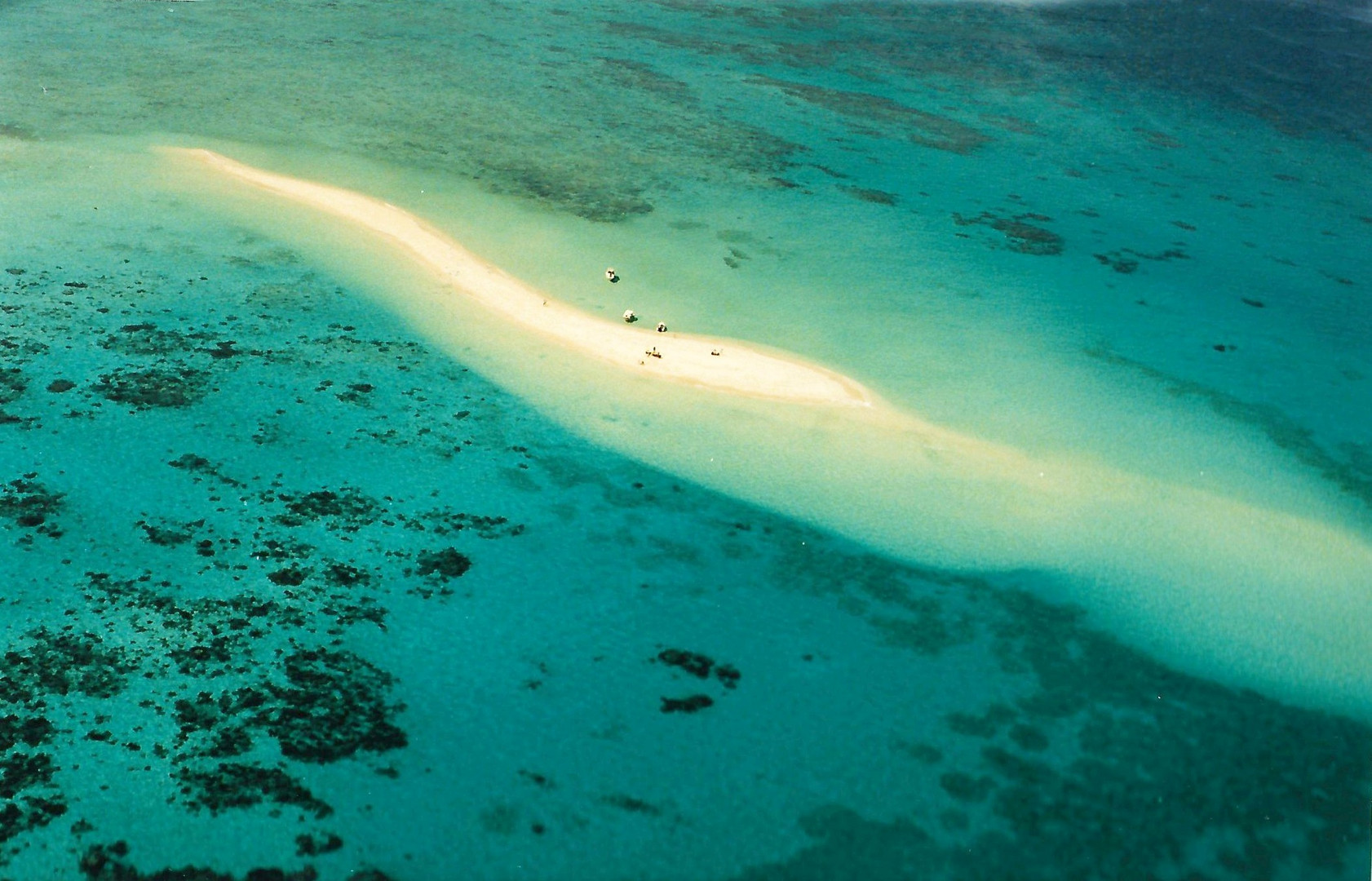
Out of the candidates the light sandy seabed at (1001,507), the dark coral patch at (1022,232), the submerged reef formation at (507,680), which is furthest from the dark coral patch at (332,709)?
the dark coral patch at (1022,232)

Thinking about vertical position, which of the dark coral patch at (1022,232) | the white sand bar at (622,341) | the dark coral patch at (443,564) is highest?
the dark coral patch at (1022,232)

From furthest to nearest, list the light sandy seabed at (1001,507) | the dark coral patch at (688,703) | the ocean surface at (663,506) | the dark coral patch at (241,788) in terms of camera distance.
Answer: the light sandy seabed at (1001,507), the dark coral patch at (688,703), the ocean surface at (663,506), the dark coral patch at (241,788)

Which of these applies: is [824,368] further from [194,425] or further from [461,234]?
[194,425]

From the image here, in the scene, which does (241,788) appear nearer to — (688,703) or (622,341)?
(688,703)

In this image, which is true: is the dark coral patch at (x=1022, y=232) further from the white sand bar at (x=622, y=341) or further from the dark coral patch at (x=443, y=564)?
the dark coral patch at (x=443, y=564)

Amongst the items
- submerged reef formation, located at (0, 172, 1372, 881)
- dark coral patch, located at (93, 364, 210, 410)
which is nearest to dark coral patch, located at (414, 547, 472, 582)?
submerged reef formation, located at (0, 172, 1372, 881)
